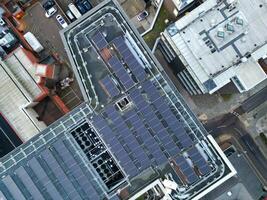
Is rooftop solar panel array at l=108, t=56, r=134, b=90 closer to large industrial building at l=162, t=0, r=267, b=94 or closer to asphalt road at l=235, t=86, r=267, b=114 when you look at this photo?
large industrial building at l=162, t=0, r=267, b=94

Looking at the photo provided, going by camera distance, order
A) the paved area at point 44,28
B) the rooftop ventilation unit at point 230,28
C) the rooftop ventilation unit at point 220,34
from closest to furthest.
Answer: the rooftop ventilation unit at point 230,28
the rooftop ventilation unit at point 220,34
the paved area at point 44,28

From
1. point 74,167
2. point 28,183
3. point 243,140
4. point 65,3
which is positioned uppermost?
point 65,3

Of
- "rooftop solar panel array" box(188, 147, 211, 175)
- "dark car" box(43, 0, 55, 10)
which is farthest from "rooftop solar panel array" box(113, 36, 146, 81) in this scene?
"dark car" box(43, 0, 55, 10)

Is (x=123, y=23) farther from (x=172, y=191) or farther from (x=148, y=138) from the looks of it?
(x=172, y=191)

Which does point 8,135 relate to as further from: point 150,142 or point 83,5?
point 150,142

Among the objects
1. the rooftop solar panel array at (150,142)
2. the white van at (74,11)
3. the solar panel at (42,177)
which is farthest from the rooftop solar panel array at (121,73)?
the white van at (74,11)

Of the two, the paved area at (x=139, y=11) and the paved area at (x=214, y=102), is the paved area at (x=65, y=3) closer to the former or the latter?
the paved area at (x=139, y=11)

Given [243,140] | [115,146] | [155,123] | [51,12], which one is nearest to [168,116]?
[155,123]
